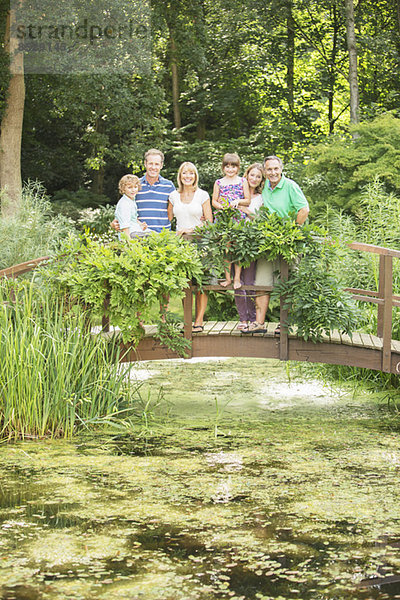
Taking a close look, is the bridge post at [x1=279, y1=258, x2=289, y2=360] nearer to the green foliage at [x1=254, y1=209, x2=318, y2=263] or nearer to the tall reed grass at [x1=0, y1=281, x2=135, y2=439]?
the green foliage at [x1=254, y1=209, x2=318, y2=263]

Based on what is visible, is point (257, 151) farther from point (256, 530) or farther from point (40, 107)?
point (256, 530)

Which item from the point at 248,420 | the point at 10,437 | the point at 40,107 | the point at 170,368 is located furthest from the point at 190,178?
the point at 40,107

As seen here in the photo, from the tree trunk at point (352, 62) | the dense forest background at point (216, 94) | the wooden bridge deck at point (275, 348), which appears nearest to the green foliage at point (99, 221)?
the dense forest background at point (216, 94)

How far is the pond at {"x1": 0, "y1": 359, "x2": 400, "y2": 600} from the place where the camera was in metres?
3.62

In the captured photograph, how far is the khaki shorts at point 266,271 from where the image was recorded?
6723 mm

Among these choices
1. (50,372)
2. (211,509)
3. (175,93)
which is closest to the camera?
(211,509)

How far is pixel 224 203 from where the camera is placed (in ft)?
21.7

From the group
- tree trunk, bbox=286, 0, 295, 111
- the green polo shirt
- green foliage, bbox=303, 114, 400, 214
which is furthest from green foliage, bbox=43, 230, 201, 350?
tree trunk, bbox=286, 0, 295, 111

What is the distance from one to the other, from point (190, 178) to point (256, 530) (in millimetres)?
3371

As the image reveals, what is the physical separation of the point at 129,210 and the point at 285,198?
1.28 m

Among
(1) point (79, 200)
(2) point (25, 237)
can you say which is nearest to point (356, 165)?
(2) point (25, 237)

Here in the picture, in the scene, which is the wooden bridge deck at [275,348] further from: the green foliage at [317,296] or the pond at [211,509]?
the pond at [211,509]

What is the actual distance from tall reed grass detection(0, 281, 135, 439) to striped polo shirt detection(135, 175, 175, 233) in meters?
1.05

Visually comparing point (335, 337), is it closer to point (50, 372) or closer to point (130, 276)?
point (130, 276)
